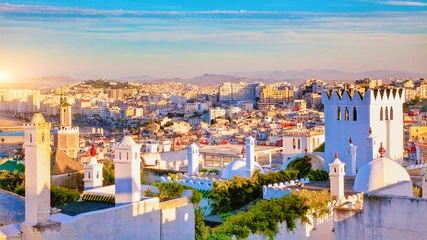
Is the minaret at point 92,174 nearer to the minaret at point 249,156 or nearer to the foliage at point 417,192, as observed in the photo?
the minaret at point 249,156

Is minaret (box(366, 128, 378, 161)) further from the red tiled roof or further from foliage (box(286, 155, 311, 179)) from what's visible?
the red tiled roof

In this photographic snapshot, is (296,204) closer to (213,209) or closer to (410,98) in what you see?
(213,209)

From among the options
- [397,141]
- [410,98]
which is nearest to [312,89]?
[410,98]

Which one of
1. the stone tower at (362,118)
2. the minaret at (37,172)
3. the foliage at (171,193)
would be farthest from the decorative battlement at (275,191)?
the minaret at (37,172)

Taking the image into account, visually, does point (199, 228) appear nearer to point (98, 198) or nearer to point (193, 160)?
point (98, 198)

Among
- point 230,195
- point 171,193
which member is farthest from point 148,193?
point 230,195

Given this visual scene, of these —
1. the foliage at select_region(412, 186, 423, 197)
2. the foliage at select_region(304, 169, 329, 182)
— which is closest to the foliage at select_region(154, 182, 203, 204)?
the foliage at select_region(412, 186, 423, 197)
